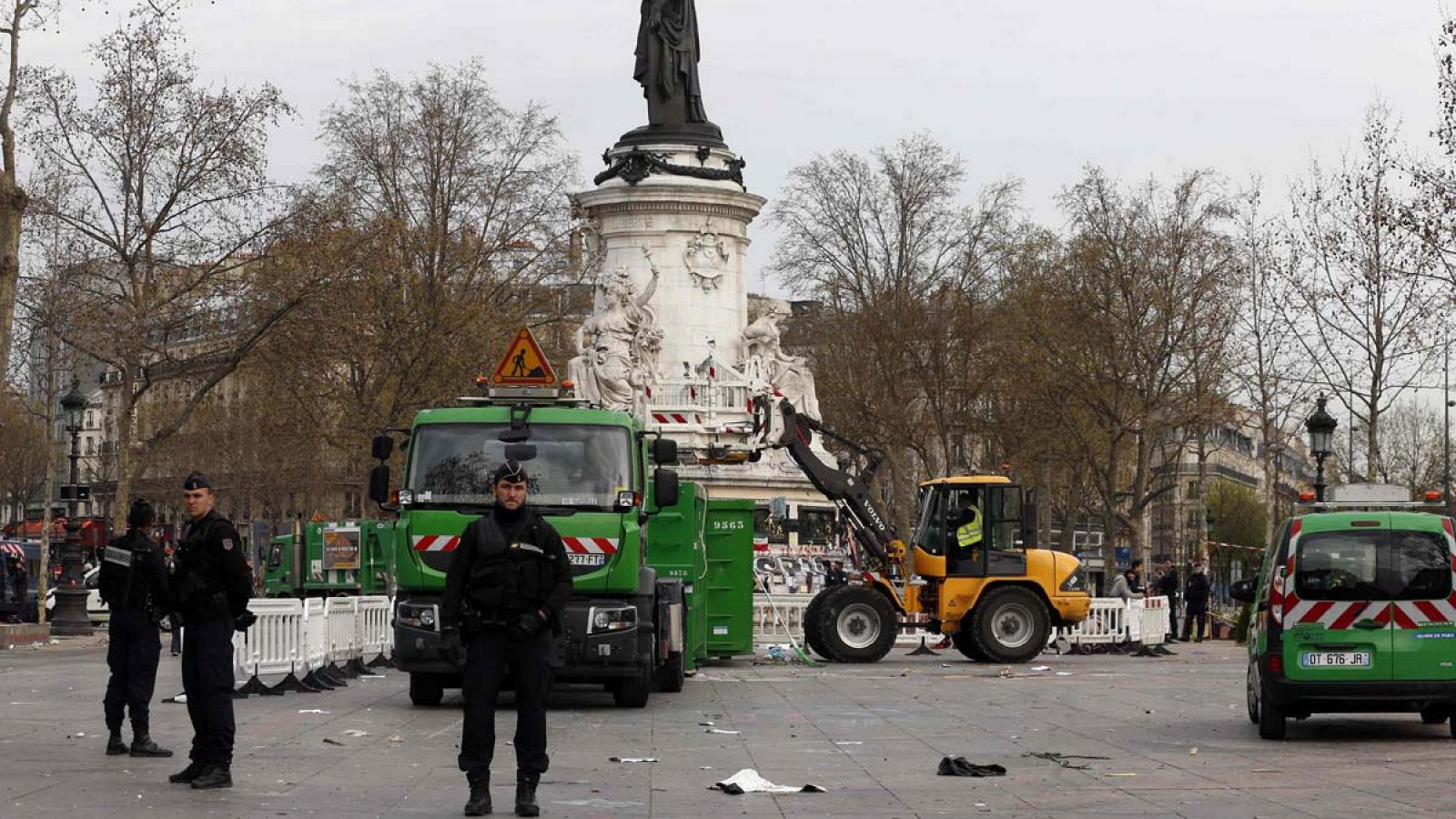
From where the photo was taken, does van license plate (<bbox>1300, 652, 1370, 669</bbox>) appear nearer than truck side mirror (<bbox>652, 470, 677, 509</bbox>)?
Yes

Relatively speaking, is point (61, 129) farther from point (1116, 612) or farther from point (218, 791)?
point (218, 791)

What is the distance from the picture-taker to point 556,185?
67.0 meters

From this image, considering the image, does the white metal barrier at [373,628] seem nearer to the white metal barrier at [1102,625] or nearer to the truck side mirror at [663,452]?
the truck side mirror at [663,452]

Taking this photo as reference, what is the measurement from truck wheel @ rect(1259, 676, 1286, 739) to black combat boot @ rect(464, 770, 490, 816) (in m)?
7.74

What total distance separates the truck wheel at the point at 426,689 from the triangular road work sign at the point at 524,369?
302 cm

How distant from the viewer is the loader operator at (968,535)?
112 ft

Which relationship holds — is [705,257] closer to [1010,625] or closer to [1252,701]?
[1010,625]

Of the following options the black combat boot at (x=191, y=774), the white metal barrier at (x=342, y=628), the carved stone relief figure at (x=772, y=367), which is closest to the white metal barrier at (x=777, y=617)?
the white metal barrier at (x=342, y=628)

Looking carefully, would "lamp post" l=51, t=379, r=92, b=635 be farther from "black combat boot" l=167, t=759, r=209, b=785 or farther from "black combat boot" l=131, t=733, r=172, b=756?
"black combat boot" l=167, t=759, r=209, b=785

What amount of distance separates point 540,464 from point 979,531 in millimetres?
12993

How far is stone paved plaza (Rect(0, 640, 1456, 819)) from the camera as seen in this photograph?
1384 cm

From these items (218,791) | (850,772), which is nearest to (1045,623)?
(850,772)

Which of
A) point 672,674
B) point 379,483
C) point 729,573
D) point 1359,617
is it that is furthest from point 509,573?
point 729,573

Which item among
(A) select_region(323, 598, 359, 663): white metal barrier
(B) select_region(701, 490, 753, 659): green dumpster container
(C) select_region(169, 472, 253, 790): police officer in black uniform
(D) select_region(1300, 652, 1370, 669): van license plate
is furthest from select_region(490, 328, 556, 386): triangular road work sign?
(C) select_region(169, 472, 253, 790): police officer in black uniform
